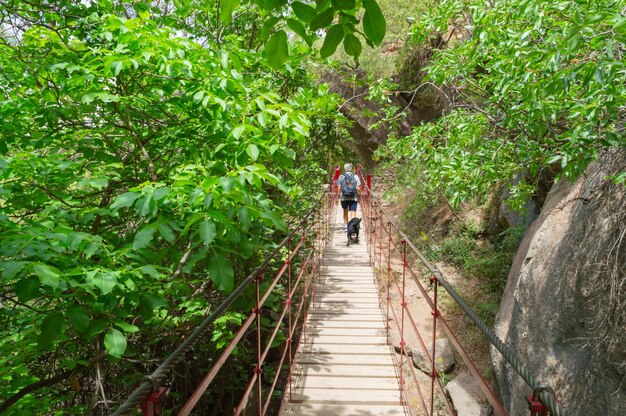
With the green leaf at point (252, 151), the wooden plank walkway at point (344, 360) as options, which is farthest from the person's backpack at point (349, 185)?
the green leaf at point (252, 151)

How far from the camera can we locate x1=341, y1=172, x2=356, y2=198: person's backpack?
27.7 ft

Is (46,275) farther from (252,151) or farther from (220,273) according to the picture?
(252,151)

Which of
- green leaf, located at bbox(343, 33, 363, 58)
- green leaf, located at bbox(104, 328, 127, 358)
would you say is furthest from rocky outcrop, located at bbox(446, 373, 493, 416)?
green leaf, located at bbox(343, 33, 363, 58)

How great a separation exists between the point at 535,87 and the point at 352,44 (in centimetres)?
177

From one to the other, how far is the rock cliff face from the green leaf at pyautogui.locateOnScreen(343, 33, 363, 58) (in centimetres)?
254

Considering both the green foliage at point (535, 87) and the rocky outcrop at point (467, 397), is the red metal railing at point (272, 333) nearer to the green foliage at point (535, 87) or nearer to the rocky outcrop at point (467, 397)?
the green foliage at point (535, 87)

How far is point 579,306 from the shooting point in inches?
125

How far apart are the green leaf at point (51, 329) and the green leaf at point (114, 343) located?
19 cm

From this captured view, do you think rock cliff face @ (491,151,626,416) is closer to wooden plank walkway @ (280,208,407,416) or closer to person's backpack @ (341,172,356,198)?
wooden plank walkway @ (280,208,407,416)

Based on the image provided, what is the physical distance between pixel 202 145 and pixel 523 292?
3.49 meters

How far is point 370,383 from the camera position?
3377 mm

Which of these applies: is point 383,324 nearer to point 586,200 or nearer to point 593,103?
point 586,200

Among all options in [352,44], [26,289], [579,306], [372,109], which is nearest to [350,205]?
[579,306]

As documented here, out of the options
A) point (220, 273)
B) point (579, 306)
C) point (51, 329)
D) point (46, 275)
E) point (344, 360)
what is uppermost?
point (46, 275)
